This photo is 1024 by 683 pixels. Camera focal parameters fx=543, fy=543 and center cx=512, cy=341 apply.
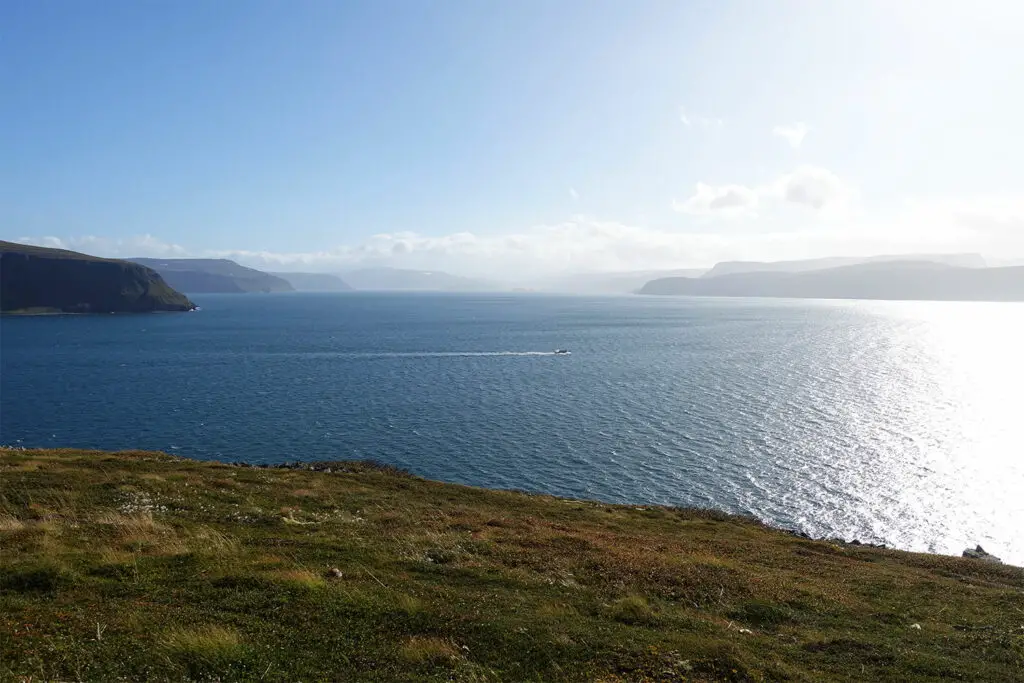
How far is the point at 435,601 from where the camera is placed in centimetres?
1722

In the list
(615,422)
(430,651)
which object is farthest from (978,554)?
(430,651)

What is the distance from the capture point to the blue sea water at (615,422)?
61.2 metres

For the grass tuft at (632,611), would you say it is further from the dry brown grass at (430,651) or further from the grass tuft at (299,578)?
the grass tuft at (299,578)

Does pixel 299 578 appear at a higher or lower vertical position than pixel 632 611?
higher

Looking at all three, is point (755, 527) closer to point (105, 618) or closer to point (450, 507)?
point (450, 507)

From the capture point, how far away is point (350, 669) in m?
12.8

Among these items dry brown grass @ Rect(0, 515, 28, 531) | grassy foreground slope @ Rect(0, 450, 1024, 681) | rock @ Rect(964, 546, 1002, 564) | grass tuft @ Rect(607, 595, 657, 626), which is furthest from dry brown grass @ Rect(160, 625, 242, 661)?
rock @ Rect(964, 546, 1002, 564)

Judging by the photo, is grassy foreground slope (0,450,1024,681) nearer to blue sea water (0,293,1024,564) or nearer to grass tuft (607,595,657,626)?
grass tuft (607,595,657,626)

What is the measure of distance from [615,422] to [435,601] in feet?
236

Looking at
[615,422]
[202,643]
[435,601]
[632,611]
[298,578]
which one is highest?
[202,643]

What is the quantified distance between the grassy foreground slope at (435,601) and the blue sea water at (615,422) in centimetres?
2751

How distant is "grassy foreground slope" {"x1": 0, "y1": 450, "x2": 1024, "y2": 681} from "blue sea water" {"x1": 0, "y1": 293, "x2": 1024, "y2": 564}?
27514 mm

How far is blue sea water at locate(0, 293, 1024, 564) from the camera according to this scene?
6122 centimetres

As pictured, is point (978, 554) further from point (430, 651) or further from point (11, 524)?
point (11, 524)
